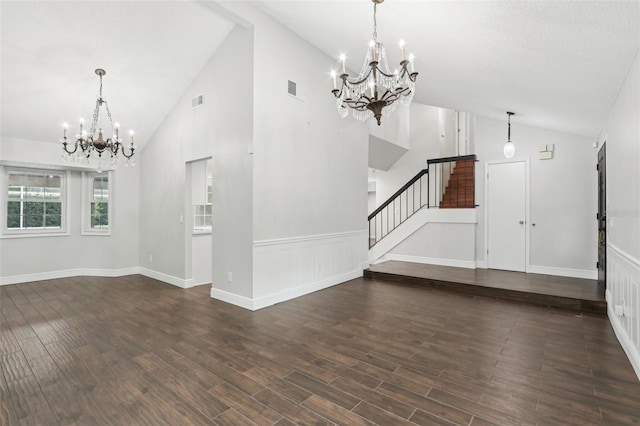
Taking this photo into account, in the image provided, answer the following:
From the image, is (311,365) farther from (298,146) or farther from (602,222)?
(602,222)

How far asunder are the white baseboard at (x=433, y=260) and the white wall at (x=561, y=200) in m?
1.09

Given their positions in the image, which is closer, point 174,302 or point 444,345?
point 444,345

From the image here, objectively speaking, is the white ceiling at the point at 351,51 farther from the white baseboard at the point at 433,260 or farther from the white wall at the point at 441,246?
the white baseboard at the point at 433,260

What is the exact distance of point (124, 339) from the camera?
3254mm

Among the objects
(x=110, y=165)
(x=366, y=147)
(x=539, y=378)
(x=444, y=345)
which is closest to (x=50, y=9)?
(x=110, y=165)

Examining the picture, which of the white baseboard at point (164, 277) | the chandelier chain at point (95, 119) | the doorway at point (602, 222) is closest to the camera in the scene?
the doorway at point (602, 222)

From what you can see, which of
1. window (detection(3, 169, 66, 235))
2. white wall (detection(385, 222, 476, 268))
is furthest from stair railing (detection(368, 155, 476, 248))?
window (detection(3, 169, 66, 235))

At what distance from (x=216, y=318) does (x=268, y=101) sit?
2.91 meters

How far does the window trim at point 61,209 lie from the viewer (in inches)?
224

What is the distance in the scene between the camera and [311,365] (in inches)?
107

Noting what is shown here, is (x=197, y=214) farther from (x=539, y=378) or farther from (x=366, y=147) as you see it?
(x=539, y=378)

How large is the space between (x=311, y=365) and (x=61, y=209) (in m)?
6.39

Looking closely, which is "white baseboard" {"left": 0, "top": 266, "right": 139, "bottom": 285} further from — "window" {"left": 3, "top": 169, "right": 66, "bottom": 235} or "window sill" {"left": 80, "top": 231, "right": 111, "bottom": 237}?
"window" {"left": 3, "top": 169, "right": 66, "bottom": 235}

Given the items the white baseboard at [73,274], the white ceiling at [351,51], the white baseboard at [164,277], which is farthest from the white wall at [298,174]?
the white baseboard at [73,274]
